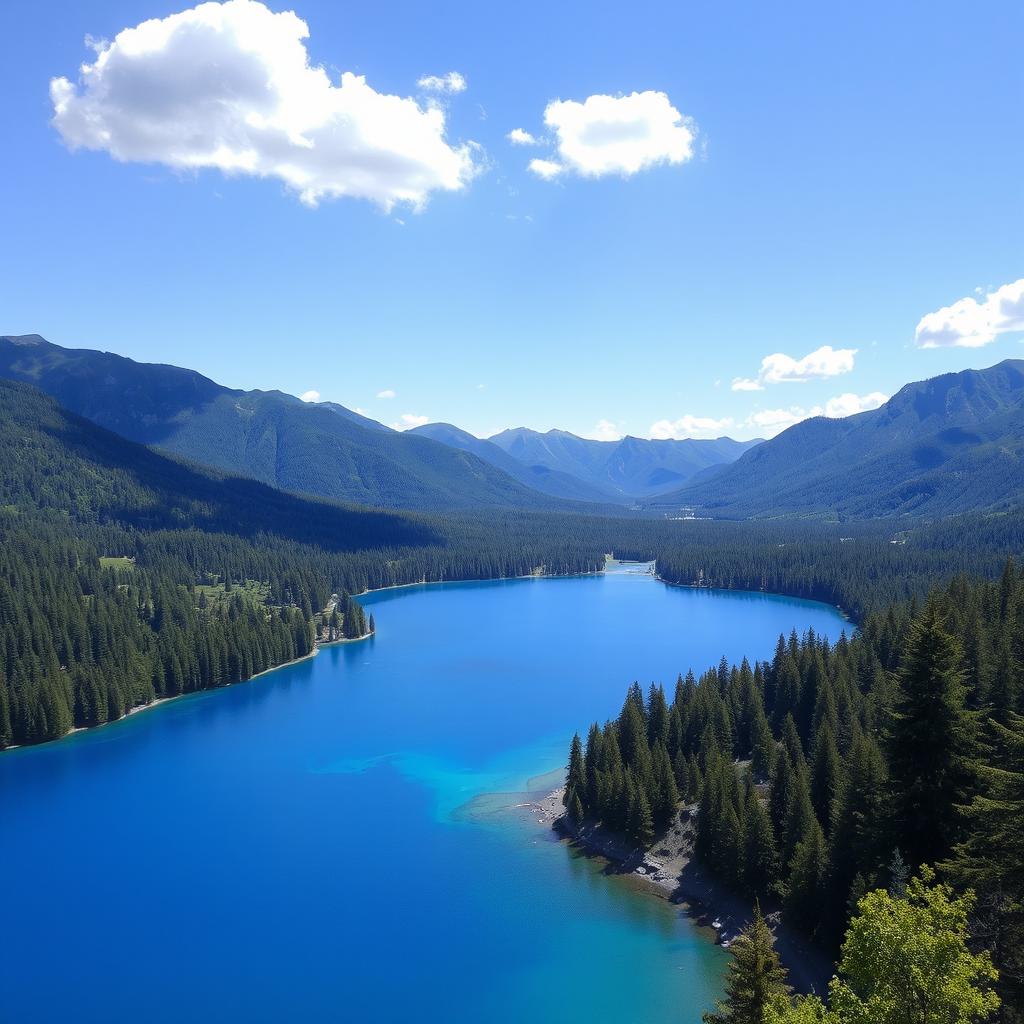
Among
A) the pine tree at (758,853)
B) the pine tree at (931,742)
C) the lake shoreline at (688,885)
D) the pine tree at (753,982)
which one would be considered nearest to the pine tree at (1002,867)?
the pine tree at (931,742)

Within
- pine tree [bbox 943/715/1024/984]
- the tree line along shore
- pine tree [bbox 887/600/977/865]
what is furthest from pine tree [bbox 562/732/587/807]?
pine tree [bbox 943/715/1024/984]

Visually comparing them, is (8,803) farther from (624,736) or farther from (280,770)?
(624,736)

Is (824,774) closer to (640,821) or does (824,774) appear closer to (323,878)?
(640,821)

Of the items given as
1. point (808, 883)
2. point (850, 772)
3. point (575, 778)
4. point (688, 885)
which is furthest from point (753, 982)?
point (575, 778)

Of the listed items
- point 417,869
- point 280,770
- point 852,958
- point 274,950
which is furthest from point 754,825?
point 280,770

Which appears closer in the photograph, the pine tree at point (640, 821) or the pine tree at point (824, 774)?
the pine tree at point (824, 774)

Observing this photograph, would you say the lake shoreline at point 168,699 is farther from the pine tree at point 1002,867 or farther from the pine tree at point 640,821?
the pine tree at point 1002,867
